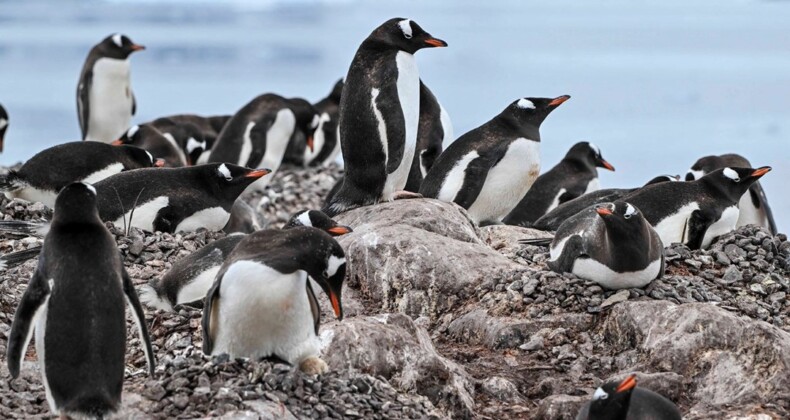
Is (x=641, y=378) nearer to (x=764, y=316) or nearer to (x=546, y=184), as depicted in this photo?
(x=764, y=316)

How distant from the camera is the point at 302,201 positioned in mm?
13266

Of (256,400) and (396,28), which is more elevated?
(396,28)

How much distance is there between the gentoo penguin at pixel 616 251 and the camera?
6066 millimetres

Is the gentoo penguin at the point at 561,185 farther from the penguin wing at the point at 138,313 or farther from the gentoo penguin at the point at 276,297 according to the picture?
the penguin wing at the point at 138,313

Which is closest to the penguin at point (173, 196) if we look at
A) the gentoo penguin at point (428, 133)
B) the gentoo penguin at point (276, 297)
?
the gentoo penguin at point (428, 133)

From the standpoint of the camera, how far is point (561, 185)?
10359 mm

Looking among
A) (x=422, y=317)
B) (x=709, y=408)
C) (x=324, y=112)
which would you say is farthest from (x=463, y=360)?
(x=324, y=112)

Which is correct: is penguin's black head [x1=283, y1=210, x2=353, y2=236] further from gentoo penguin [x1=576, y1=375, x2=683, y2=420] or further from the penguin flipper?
gentoo penguin [x1=576, y1=375, x2=683, y2=420]

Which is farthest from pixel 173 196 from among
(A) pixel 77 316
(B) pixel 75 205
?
(A) pixel 77 316

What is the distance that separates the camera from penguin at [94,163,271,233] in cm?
782

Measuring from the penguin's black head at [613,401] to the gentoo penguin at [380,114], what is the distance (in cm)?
360

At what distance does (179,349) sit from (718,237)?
378cm

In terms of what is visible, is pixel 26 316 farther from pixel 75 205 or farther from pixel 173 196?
pixel 173 196

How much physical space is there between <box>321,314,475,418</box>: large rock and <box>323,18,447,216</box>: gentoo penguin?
2.60 metres
